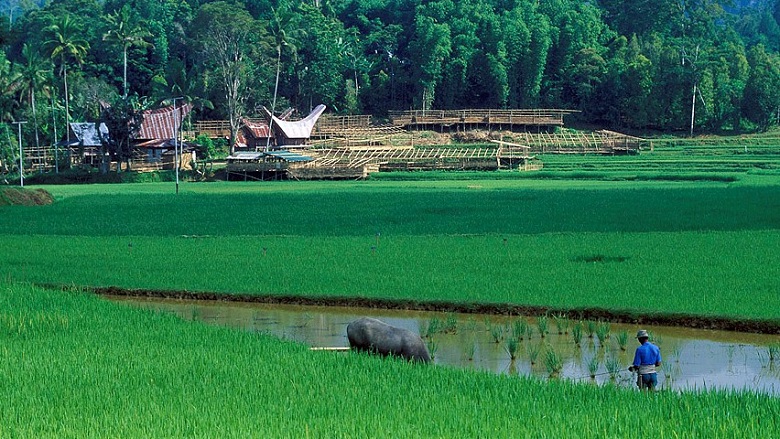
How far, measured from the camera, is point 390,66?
303ft

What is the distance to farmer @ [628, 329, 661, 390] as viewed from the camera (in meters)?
11.9

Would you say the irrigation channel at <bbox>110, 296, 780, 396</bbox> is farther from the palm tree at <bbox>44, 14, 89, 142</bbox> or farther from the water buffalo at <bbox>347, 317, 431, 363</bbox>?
the palm tree at <bbox>44, 14, 89, 142</bbox>

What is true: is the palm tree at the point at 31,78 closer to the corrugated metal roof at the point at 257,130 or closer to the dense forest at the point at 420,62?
the dense forest at the point at 420,62

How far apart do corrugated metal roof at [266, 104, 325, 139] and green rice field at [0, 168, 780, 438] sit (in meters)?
33.0

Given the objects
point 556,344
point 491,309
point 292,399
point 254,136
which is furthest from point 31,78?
point 292,399

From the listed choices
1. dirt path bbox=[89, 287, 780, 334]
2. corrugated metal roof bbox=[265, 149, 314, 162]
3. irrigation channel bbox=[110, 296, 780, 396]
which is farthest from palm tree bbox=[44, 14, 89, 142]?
irrigation channel bbox=[110, 296, 780, 396]

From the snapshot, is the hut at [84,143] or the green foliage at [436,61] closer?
the hut at [84,143]

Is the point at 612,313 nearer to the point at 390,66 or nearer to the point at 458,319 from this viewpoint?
the point at 458,319

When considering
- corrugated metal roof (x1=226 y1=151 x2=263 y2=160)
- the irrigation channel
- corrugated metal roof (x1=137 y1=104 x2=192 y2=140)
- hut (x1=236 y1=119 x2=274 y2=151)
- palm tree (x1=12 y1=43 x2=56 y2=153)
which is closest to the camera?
the irrigation channel

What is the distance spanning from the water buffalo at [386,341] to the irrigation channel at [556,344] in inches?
28.7

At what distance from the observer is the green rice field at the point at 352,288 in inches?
388

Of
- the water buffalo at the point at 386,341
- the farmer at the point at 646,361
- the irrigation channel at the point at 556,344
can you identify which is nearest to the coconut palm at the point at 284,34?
the irrigation channel at the point at 556,344

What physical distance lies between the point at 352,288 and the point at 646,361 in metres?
8.88

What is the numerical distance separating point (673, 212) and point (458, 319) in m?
17.4
